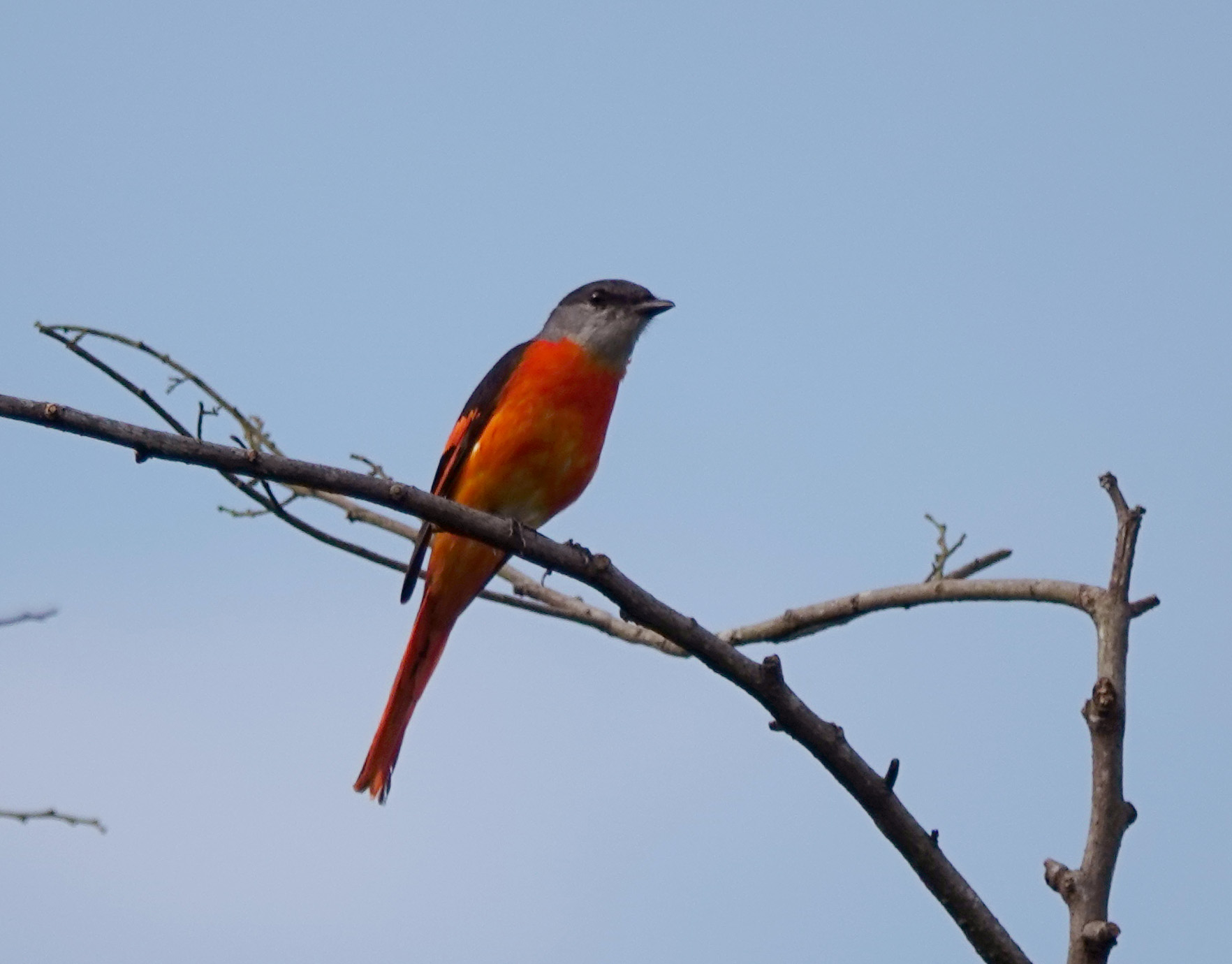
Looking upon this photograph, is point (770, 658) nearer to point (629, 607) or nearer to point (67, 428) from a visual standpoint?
point (629, 607)

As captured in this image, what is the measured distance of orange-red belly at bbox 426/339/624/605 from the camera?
6.40 meters

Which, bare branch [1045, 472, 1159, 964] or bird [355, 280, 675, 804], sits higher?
bird [355, 280, 675, 804]

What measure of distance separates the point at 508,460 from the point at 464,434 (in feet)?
1.31

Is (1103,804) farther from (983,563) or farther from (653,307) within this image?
(653,307)

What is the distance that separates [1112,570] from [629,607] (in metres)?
1.27

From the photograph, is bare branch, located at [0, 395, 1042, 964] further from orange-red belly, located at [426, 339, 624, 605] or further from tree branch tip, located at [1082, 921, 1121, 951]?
orange-red belly, located at [426, 339, 624, 605]

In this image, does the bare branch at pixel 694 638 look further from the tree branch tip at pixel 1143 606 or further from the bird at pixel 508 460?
the bird at pixel 508 460

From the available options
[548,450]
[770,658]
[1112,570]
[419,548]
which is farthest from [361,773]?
[1112,570]

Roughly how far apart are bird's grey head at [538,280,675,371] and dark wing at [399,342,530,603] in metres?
0.27

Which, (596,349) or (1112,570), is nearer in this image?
(1112,570)

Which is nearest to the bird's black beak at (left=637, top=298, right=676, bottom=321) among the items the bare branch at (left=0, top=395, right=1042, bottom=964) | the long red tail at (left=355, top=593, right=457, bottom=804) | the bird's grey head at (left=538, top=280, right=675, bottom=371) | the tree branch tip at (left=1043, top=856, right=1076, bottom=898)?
the bird's grey head at (left=538, top=280, right=675, bottom=371)

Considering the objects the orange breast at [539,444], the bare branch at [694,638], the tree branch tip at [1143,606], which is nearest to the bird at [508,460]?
the orange breast at [539,444]

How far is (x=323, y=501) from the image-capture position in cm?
630

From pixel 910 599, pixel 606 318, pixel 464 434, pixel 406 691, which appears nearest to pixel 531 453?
pixel 464 434
